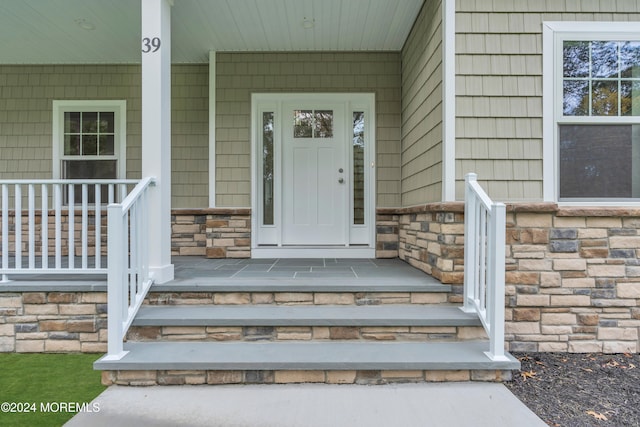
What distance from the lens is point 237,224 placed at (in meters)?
4.31

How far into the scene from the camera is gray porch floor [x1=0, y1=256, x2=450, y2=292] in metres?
2.72

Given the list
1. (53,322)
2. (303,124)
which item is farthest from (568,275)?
(53,322)

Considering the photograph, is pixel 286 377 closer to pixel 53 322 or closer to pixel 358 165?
pixel 53 322

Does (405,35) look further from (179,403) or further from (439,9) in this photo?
(179,403)

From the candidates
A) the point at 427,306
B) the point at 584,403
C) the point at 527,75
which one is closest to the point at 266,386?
the point at 427,306

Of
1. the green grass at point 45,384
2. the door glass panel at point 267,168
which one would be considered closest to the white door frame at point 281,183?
the door glass panel at point 267,168

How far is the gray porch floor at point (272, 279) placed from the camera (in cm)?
272

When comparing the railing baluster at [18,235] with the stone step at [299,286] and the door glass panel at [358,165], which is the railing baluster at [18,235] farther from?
the door glass panel at [358,165]

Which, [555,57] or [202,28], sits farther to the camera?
[202,28]

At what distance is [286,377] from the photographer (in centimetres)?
213

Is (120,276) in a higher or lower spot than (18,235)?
lower

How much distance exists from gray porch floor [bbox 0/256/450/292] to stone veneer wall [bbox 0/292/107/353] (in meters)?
0.08

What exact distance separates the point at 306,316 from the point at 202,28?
3196 millimetres

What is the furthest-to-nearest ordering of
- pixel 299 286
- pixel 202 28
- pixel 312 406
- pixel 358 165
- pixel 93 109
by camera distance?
1. pixel 93 109
2. pixel 358 165
3. pixel 202 28
4. pixel 299 286
5. pixel 312 406
